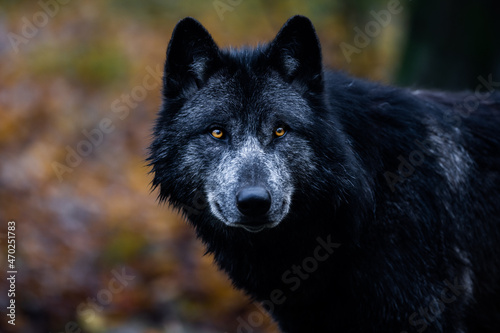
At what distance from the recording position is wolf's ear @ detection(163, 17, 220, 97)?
13.9 feet

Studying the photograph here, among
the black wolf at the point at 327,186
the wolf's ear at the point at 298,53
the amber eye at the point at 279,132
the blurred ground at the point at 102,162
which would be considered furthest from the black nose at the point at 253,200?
the blurred ground at the point at 102,162

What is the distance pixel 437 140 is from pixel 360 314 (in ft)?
5.02

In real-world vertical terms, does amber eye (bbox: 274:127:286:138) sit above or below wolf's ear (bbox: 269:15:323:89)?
below

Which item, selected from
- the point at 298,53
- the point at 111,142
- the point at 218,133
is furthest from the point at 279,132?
the point at 111,142

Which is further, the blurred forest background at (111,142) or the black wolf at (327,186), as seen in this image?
the blurred forest background at (111,142)

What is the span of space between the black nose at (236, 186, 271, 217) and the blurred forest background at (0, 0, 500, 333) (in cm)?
192

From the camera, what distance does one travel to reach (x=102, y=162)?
10680 mm

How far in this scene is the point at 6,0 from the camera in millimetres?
13414

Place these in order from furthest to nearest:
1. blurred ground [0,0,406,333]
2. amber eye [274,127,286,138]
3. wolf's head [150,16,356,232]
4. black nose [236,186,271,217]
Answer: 1. blurred ground [0,0,406,333]
2. amber eye [274,127,286,138]
3. wolf's head [150,16,356,232]
4. black nose [236,186,271,217]

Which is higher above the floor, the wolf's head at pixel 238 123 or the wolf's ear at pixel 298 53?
the wolf's ear at pixel 298 53

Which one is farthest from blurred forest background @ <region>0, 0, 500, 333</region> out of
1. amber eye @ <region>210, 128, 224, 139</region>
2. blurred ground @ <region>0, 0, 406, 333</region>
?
amber eye @ <region>210, 128, 224, 139</region>

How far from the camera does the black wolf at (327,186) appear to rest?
412cm

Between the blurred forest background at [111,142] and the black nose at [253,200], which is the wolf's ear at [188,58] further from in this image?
the blurred forest background at [111,142]

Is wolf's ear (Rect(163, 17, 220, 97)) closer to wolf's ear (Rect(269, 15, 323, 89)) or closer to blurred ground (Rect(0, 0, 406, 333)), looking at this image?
wolf's ear (Rect(269, 15, 323, 89))
